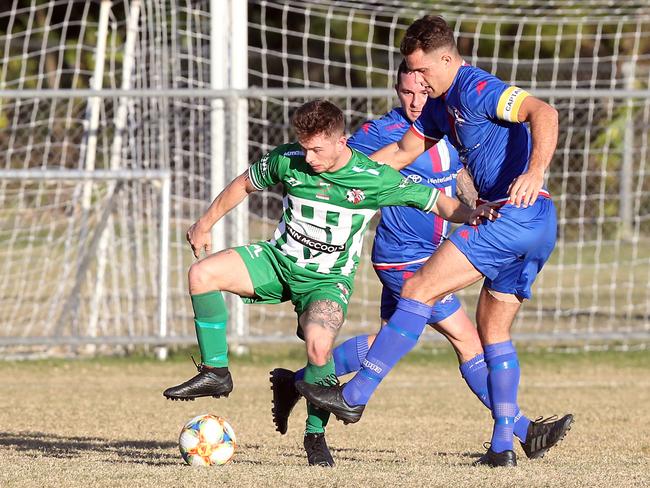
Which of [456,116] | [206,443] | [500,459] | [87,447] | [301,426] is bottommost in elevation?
[301,426]

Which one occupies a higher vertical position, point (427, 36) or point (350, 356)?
point (427, 36)

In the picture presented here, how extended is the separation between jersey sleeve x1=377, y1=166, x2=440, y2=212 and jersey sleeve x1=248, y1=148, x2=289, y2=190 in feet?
1.72

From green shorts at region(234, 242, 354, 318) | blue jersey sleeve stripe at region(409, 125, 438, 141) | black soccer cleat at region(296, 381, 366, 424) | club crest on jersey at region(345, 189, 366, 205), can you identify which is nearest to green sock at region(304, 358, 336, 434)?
black soccer cleat at region(296, 381, 366, 424)

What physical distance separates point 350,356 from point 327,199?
1.40 m

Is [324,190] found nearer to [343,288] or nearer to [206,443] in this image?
[343,288]

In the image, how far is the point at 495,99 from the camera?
19.6ft

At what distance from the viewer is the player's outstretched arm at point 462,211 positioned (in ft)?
19.5

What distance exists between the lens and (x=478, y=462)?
254 inches

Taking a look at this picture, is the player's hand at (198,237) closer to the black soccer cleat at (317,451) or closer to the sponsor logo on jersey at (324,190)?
the sponsor logo on jersey at (324,190)

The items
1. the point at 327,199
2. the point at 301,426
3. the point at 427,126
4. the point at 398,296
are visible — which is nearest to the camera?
the point at 327,199

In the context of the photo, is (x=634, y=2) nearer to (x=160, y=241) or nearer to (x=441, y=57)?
(x=160, y=241)

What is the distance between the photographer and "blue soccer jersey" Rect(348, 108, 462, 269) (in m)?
7.25

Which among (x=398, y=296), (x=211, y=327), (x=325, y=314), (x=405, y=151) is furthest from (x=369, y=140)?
(x=211, y=327)

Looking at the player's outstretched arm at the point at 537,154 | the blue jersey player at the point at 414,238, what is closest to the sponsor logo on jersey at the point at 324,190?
the player's outstretched arm at the point at 537,154
